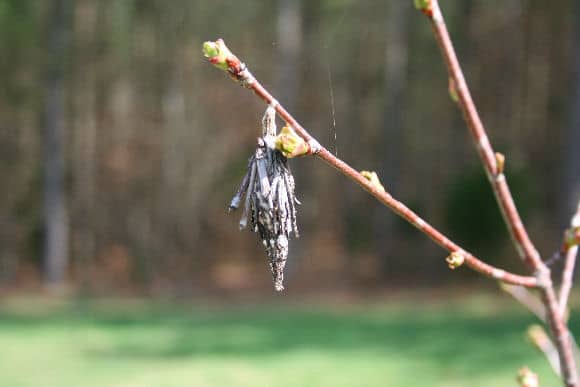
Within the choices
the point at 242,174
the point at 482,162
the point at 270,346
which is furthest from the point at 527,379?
the point at 242,174

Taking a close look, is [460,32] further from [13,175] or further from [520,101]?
[13,175]

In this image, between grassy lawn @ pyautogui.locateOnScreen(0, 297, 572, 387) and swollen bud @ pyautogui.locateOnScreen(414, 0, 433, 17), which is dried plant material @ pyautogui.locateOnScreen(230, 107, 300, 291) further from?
grassy lawn @ pyautogui.locateOnScreen(0, 297, 572, 387)

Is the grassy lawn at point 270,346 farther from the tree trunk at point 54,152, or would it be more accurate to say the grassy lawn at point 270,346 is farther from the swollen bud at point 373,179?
the swollen bud at point 373,179

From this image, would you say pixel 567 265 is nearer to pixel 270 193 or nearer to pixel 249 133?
pixel 270 193

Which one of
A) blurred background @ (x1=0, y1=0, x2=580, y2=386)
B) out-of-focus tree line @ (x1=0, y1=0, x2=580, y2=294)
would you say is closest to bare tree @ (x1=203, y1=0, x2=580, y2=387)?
blurred background @ (x1=0, y1=0, x2=580, y2=386)

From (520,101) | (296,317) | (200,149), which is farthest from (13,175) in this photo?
(520,101)
